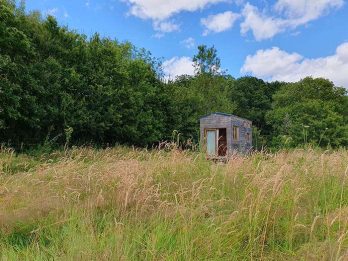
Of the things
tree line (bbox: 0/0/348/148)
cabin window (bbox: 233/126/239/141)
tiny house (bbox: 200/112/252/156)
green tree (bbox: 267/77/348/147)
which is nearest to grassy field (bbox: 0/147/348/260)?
tree line (bbox: 0/0/348/148)

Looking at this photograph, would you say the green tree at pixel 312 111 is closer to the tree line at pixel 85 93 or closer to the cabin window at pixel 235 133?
the tree line at pixel 85 93

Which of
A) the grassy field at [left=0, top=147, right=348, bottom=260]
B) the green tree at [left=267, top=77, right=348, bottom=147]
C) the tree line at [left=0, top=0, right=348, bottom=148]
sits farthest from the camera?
the green tree at [left=267, top=77, right=348, bottom=147]

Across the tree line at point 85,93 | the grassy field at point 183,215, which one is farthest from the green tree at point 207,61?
the grassy field at point 183,215

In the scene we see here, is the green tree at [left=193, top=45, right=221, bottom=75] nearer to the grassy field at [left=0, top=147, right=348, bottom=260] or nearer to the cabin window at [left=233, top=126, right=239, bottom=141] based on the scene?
the cabin window at [left=233, top=126, right=239, bottom=141]

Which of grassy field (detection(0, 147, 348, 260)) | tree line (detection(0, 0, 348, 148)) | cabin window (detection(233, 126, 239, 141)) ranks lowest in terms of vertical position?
grassy field (detection(0, 147, 348, 260))

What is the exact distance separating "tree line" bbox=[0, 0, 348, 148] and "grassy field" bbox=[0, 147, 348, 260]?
376cm

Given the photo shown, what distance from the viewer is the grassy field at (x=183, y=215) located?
9.00 feet

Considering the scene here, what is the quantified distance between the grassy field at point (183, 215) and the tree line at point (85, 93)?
376cm

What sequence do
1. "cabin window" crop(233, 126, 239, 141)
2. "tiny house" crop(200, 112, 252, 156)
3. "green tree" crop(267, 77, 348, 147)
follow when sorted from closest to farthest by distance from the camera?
"tiny house" crop(200, 112, 252, 156) → "cabin window" crop(233, 126, 239, 141) → "green tree" crop(267, 77, 348, 147)

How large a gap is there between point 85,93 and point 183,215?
678 inches

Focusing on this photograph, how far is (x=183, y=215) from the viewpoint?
314cm

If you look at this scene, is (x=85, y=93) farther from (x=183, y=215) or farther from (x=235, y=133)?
(x=183, y=215)

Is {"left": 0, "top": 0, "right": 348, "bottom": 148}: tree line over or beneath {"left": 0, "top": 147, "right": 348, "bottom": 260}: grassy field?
over

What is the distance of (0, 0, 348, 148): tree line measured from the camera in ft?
51.5
